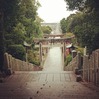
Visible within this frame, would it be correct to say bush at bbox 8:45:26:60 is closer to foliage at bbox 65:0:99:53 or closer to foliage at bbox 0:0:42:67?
foliage at bbox 0:0:42:67

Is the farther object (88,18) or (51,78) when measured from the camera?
(88,18)

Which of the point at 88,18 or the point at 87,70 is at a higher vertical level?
the point at 88,18

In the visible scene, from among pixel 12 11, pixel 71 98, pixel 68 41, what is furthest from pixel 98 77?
pixel 68 41

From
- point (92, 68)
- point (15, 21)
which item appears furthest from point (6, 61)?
point (92, 68)

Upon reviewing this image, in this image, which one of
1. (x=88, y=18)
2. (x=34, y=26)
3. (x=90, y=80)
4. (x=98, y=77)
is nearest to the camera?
(x=98, y=77)

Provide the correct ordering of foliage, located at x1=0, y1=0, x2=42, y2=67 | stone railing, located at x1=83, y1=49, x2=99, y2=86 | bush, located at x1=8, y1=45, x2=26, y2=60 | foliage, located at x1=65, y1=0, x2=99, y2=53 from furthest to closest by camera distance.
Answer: bush, located at x1=8, y1=45, x2=26, y2=60
foliage, located at x1=0, y1=0, x2=42, y2=67
foliage, located at x1=65, y1=0, x2=99, y2=53
stone railing, located at x1=83, y1=49, x2=99, y2=86

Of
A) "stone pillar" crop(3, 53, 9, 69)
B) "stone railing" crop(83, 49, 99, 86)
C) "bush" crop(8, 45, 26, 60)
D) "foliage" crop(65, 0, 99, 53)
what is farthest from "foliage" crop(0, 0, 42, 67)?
"stone railing" crop(83, 49, 99, 86)

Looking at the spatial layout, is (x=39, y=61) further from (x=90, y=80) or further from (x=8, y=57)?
(x=90, y=80)

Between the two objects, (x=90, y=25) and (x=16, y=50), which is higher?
(x=90, y=25)

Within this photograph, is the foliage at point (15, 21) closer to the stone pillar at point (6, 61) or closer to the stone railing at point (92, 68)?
the stone pillar at point (6, 61)

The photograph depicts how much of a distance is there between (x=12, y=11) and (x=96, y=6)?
459 cm

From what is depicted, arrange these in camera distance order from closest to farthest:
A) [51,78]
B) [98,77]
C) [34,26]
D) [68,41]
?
[98,77] < [51,78] < [34,26] < [68,41]

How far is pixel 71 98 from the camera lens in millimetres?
7262

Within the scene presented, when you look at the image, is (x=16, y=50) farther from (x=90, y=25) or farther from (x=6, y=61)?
(x=90, y=25)
